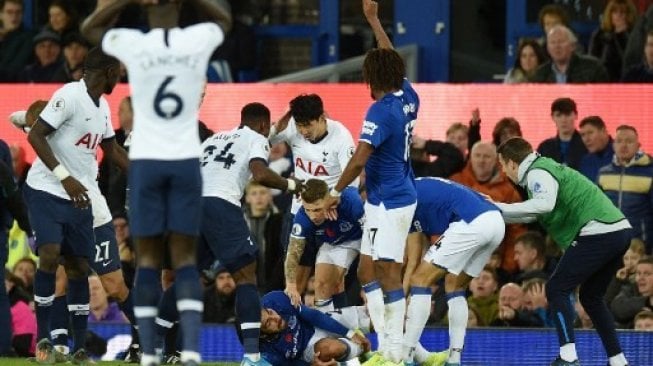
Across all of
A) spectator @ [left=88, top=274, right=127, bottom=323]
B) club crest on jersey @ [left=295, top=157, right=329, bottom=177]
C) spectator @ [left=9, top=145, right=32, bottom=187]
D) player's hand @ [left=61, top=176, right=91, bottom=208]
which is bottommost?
Answer: spectator @ [left=88, top=274, right=127, bottom=323]

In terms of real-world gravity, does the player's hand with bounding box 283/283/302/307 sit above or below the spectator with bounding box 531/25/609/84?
below

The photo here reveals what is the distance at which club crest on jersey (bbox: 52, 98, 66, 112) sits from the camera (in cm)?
1473

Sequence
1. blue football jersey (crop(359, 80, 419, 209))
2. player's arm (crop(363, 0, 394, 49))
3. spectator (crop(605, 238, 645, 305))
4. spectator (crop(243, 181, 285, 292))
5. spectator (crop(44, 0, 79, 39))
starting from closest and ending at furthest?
1. blue football jersey (crop(359, 80, 419, 209))
2. player's arm (crop(363, 0, 394, 49))
3. spectator (crop(605, 238, 645, 305))
4. spectator (crop(243, 181, 285, 292))
5. spectator (crop(44, 0, 79, 39))

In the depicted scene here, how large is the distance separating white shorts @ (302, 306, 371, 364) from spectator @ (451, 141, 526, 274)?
2.28 m

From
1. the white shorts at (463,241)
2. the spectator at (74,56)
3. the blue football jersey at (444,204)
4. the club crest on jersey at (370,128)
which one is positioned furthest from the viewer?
the spectator at (74,56)

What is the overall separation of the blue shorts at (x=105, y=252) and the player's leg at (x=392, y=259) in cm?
212

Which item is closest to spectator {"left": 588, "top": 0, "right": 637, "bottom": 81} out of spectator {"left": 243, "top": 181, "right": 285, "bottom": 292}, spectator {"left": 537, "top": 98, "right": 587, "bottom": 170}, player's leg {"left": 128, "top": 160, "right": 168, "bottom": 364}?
spectator {"left": 537, "top": 98, "right": 587, "bottom": 170}

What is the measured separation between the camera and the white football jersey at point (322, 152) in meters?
16.6

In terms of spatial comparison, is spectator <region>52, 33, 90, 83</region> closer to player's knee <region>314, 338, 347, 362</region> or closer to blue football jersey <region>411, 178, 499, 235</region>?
player's knee <region>314, 338, 347, 362</region>

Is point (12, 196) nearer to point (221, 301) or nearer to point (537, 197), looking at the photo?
point (221, 301)

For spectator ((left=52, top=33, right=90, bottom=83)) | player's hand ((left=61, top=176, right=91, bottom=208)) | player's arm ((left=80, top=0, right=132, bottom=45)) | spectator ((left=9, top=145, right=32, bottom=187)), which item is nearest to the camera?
player's arm ((left=80, top=0, right=132, bottom=45))

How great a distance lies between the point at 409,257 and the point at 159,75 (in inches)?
243

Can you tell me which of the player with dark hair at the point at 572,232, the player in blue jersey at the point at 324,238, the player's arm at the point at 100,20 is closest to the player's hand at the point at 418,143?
the player in blue jersey at the point at 324,238

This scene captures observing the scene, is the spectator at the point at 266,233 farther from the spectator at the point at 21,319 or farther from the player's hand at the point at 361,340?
the player's hand at the point at 361,340
